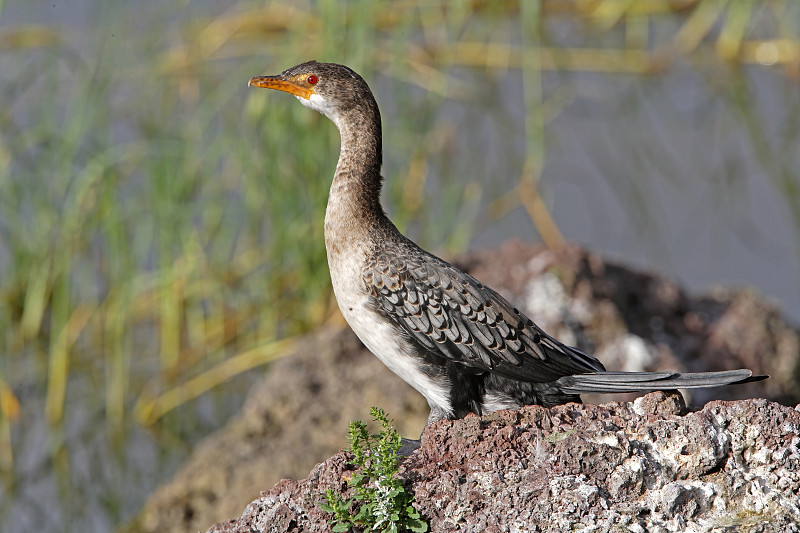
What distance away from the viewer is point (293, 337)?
20.3ft

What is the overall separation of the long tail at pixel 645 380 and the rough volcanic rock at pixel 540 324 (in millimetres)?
1310

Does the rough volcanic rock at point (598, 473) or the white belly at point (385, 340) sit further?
the white belly at point (385, 340)

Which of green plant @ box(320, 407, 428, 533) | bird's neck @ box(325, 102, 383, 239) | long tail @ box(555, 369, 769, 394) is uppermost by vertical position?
bird's neck @ box(325, 102, 383, 239)

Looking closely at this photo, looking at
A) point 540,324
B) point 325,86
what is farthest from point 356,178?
point 540,324

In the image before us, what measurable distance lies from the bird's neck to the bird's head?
0.12 ft

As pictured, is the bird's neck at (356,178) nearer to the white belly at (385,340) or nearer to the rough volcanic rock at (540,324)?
the white belly at (385,340)

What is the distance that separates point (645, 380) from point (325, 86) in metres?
1.52

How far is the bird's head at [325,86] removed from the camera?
3.52m

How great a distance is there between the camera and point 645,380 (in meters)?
3.08

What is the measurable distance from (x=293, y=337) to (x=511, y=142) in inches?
113

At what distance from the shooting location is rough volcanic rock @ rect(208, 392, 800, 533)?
8.46ft

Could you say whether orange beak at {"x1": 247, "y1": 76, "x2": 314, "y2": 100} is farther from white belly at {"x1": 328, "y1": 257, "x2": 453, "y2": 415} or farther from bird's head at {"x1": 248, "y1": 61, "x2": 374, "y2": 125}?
white belly at {"x1": 328, "y1": 257, "x2": 453, "y2": 415}

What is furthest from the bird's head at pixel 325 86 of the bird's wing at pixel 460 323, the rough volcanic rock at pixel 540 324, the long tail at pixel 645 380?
the rough volcanic rock at pixel 540 324

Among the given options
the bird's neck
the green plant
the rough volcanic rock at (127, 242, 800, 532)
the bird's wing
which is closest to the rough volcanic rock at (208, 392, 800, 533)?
the green plant
